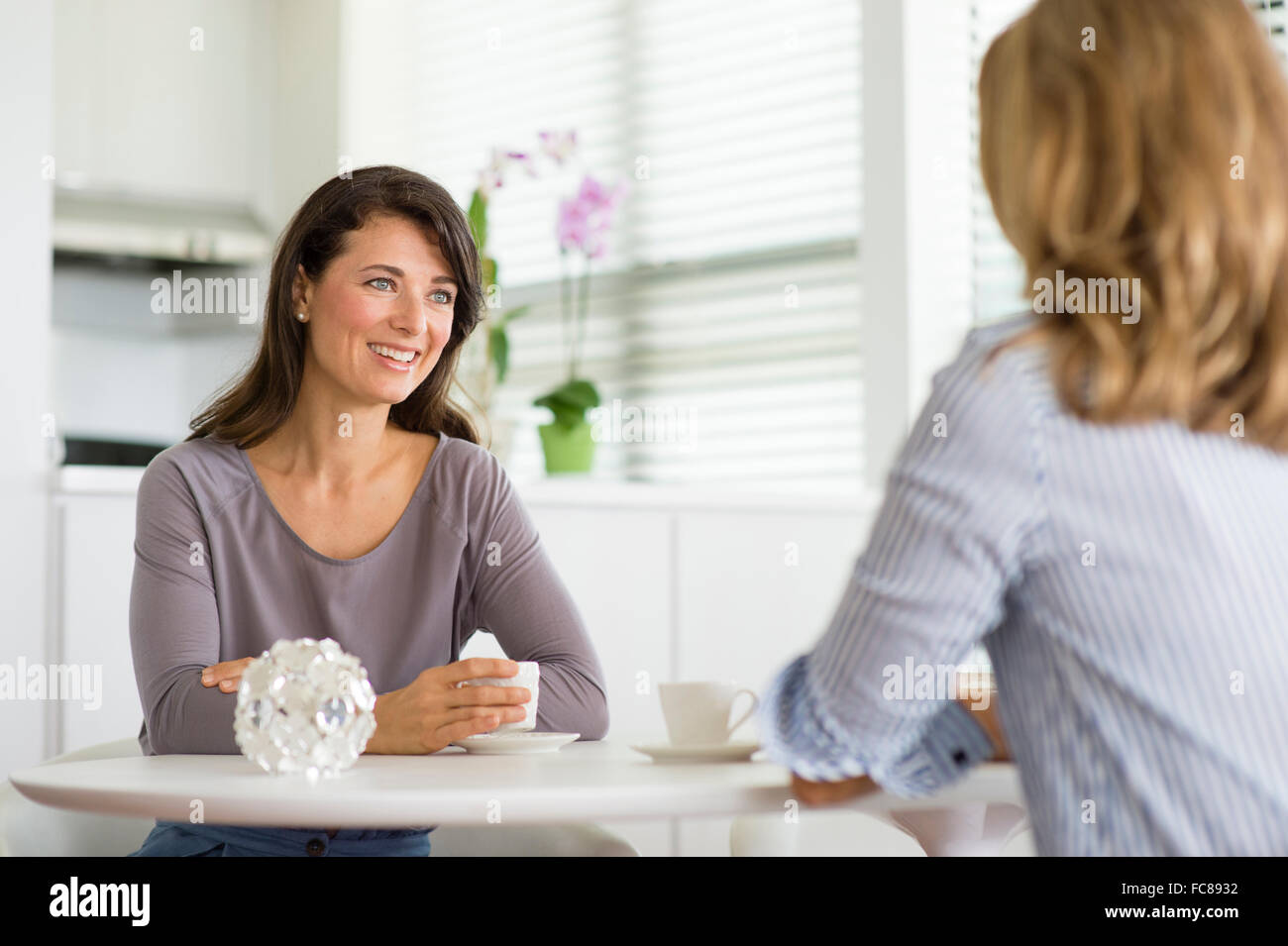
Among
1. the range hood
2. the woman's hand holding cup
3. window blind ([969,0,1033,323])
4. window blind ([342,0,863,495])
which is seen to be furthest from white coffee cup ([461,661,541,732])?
the range hood

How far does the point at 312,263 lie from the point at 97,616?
761mm

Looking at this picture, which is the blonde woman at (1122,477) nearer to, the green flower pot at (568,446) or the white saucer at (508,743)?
the white saucer at (508,743)

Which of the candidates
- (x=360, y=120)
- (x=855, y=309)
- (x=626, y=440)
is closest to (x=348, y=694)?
(x=855, y=309)

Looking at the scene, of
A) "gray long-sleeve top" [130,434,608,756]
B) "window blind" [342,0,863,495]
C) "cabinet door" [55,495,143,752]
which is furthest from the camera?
"window blind" [342,0,863,495]

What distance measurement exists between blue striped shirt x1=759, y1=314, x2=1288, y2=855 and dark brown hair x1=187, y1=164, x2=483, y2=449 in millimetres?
1058

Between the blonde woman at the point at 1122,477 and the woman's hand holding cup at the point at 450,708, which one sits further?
the woman's hand holding cup at the point at 450,708

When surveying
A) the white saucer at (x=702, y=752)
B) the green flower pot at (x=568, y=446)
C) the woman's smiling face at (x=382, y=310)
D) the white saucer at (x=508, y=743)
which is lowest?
the white saucer at (x=508, y=743)

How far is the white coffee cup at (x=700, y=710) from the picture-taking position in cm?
131

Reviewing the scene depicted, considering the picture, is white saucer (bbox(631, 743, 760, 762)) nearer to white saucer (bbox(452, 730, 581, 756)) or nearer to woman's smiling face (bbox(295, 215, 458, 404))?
white saucer (bbox(452, 730, 581, 756))

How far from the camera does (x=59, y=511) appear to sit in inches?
89.2

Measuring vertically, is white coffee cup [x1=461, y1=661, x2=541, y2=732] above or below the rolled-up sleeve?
below

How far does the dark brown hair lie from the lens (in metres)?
1.86

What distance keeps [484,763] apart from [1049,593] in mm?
531

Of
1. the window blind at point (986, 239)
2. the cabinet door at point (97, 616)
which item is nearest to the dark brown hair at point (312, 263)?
the cabinet door at point (97, 616)
